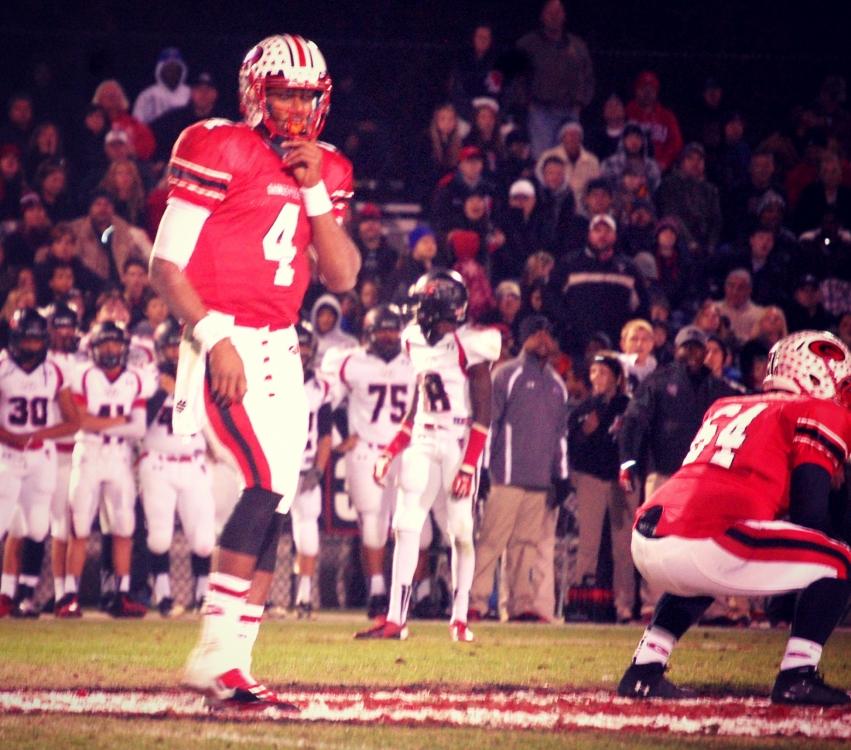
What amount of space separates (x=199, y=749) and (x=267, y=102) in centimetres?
241

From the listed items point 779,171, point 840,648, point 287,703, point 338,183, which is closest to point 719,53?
point 779,171

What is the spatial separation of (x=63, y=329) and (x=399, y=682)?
19.9 ft

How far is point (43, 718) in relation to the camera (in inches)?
211

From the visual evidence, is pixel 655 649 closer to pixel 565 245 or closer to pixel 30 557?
pixel 30 557

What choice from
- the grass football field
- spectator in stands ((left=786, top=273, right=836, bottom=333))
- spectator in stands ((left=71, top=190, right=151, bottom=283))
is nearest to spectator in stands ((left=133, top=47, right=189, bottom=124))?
spectator in stands ((left=71, top=190, right=151, bottom=283))

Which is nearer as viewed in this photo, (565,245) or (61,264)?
(61,264)

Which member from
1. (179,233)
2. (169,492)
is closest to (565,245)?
(169,492)

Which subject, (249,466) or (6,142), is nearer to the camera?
(249,466)

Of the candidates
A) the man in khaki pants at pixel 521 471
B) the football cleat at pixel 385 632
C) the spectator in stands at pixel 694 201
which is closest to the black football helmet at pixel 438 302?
the man in khaki pants at pixel 521 471

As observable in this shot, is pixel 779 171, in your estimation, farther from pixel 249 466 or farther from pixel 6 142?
pixel 249 466

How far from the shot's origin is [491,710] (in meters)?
5.72

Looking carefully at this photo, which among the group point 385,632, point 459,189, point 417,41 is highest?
point 417,41

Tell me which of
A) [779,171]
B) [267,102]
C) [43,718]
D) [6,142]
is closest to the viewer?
[43,718]

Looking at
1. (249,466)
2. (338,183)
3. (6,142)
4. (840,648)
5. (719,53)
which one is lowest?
(840,648)
